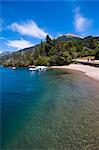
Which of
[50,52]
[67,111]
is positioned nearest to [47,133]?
[67,111]

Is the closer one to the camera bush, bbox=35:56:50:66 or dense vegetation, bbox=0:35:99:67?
dense vegetation, bbox=0:35:99:67

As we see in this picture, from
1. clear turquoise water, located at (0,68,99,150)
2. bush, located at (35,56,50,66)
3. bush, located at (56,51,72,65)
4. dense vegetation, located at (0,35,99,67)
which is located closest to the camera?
clear turquoise water, located at (0,68,99,150)

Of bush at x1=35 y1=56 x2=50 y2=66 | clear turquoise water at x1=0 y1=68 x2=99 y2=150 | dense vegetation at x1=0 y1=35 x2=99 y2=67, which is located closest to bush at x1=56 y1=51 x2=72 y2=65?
dense vegetation at x1=0 y1=35 x2=99 y2=67

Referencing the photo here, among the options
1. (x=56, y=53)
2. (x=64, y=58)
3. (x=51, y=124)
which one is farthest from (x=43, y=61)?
(x=51, y=124)

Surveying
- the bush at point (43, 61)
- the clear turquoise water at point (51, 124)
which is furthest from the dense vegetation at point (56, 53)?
the clear turquoise water at point (51, 124)

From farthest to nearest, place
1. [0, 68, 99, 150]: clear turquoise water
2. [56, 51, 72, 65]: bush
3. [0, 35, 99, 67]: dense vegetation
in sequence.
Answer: [0, 35, 99, 67]: dense vegetation
[56, 51, 72, 65]: bush
[0, 68, 99, 150]: clear turquoise water

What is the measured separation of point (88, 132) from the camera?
21.3 m

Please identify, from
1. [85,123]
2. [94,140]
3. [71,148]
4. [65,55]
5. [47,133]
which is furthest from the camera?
[65,55]

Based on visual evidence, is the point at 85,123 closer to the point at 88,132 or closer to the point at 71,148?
the point at 88,132

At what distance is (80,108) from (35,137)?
1211cm

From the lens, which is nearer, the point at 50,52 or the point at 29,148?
the point at 29,148

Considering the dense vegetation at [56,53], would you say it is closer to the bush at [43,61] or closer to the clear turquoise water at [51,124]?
the bush at [43,61]

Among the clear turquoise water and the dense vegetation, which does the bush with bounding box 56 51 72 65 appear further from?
the clear turquoise water

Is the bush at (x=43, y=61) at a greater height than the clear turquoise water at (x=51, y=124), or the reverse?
the bush at (x=43, y=61)
